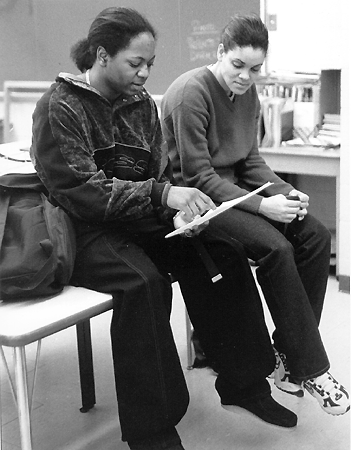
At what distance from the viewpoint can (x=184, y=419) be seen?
6.68 ft

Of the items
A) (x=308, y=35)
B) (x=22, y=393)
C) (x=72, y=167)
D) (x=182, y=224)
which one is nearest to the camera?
(x=22, y=393)

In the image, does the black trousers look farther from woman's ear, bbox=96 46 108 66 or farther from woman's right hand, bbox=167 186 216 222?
→ woman's ear, bbox=96 46 108 66

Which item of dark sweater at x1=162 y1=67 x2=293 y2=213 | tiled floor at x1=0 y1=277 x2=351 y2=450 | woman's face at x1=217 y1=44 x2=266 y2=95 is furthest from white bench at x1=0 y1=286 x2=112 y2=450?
woman's face at x1=217 y1=44 x2=266 y2=95

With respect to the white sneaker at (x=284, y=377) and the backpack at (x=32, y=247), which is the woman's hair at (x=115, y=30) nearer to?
the backpack at (x=32, y=247)

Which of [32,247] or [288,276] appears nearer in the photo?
[32,247]

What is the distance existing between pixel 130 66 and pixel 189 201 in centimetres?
38

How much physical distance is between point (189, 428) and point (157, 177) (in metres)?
0.73

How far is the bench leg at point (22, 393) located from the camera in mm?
1503

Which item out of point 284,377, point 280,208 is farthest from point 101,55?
point 284,377

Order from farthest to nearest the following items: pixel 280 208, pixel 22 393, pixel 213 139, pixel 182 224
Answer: pixel 213 139, pixel 280 208, pixel 182 224, pixel 22 393

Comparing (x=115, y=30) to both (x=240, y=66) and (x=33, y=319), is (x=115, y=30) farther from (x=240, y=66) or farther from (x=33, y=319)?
(x=33, y=319)

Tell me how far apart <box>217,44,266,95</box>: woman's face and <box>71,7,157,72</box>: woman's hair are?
0.33 meters

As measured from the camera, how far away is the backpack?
158 cm

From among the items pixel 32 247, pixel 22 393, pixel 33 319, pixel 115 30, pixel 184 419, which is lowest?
pixel 184 419
